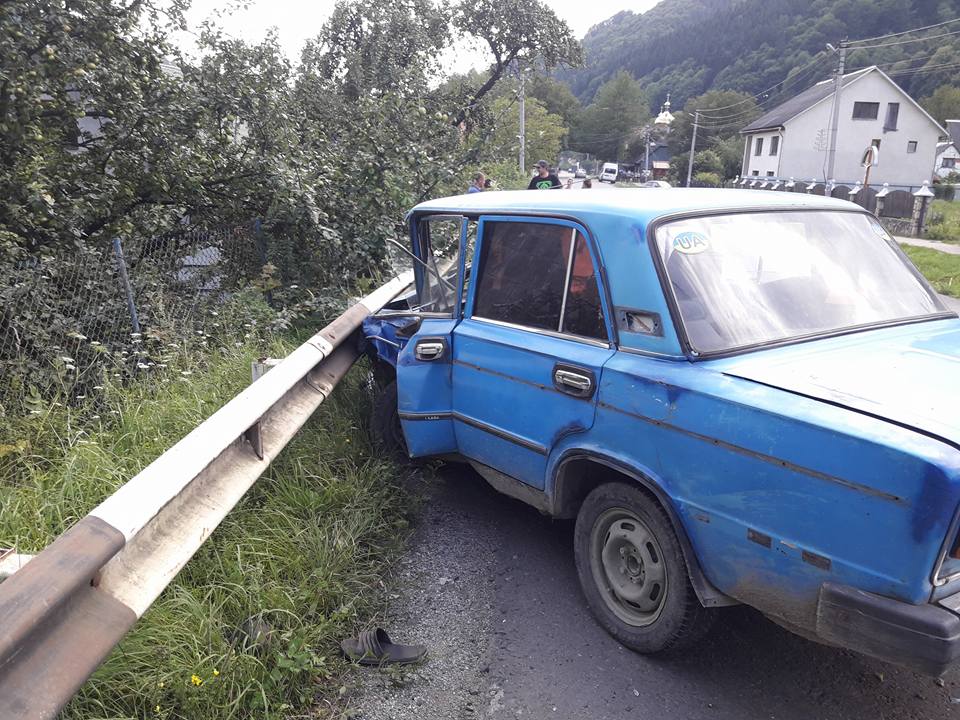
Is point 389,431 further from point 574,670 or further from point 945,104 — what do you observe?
point 945,104

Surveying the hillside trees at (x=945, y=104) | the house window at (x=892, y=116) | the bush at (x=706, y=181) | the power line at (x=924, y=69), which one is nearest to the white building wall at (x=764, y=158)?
the bush at (x=706, y=181)

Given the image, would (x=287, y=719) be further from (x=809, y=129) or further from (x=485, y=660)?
(x=809, y=129)

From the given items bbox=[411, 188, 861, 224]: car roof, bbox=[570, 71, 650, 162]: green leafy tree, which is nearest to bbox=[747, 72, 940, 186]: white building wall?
bbox=[570, 71, 650, 162]: green leafy tree

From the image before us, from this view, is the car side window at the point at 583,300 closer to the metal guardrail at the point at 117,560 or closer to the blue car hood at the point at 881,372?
the blue car hood at the point at 881,372

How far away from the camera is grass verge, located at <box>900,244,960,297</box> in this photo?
13359mm

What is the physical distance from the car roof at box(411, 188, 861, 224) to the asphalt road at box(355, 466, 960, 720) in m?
1.87

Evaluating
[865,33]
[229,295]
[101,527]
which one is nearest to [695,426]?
[101,527]

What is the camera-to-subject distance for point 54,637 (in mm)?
2076

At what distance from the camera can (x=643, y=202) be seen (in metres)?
3.41

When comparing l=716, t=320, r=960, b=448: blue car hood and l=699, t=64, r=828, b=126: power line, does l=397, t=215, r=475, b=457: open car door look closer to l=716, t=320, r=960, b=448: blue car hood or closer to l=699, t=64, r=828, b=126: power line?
l=716, t=320, r=960, b=448: blue car hood

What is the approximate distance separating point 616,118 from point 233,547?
354 ft

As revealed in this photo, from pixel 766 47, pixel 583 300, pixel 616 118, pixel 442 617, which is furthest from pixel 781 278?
pixel 616 118

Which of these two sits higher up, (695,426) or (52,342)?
(695,426)

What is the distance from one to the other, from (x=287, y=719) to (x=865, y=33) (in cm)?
10258
